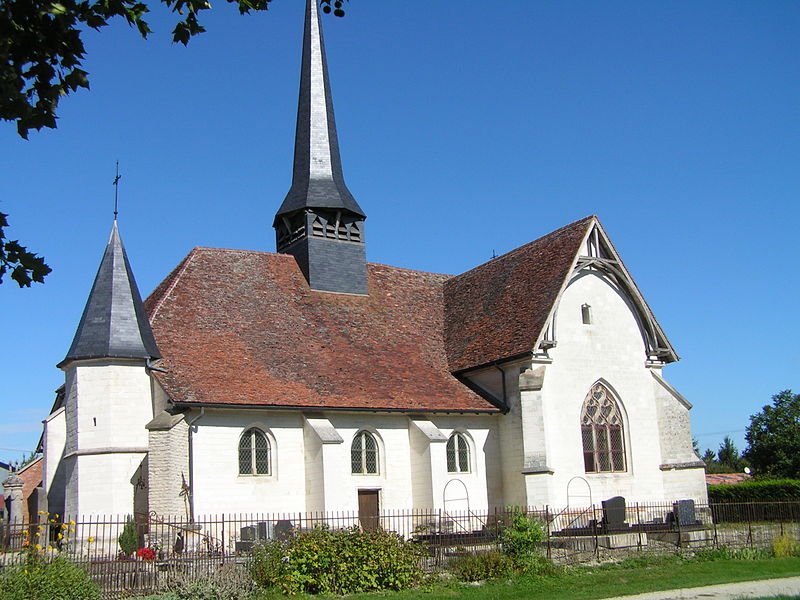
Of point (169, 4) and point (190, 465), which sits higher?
point (169, 4)

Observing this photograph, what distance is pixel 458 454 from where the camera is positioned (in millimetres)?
28891

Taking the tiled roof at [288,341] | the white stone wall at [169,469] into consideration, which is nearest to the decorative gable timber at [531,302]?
the tiled roof at [288,341]

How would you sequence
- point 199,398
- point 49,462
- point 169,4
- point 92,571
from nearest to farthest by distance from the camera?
1. point 169,4
2. point 92,571
3. point 199,398
4. point 49,462

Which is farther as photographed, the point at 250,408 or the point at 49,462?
the point at 49,462

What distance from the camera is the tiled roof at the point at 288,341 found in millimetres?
25672

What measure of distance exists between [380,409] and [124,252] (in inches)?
364

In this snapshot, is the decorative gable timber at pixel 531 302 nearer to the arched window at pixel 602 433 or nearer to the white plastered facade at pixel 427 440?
the white plastered facade at pixel 427 440

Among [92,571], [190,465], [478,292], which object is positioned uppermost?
[478,292]

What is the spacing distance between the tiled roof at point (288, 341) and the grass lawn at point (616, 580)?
8.63 meters

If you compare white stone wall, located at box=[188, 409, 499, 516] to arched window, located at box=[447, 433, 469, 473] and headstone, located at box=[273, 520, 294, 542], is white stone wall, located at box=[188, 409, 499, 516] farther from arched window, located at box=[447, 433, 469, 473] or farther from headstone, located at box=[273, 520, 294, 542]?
headstone, located at box=[273, 520, 294, 542]

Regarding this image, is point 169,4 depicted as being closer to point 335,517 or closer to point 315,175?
point 335,517

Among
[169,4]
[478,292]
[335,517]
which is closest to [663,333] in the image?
[478,292]

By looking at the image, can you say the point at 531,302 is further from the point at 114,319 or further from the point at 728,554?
the point at 114,319

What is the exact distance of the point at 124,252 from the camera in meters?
26.9
